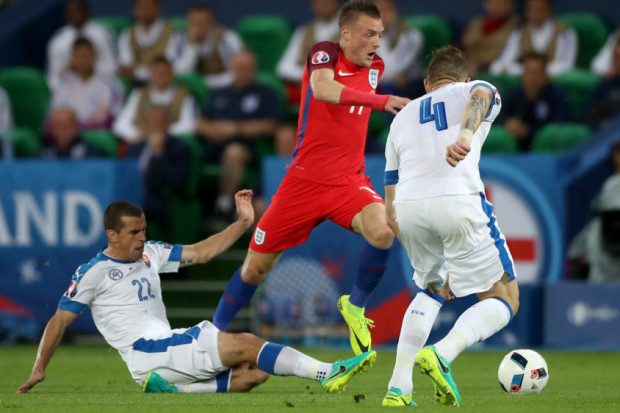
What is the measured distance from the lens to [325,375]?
670cm

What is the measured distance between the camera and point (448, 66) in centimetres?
635

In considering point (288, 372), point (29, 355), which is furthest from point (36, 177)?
point (288, 372)

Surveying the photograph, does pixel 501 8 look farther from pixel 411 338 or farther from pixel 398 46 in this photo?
pixel 411 338

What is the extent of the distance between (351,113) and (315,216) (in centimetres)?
77

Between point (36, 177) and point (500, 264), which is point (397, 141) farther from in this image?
point (36, 177)

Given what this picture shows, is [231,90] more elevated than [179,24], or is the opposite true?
[179,24]

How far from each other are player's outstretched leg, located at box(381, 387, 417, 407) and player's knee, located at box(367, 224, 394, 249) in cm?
187

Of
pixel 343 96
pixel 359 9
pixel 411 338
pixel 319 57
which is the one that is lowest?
pixel 411 338

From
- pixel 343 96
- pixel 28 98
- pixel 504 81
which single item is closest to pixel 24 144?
pixel 28 98

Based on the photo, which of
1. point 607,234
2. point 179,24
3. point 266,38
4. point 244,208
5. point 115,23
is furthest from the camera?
point 115,23

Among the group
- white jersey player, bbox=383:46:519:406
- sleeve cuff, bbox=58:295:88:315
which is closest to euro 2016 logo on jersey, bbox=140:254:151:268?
sleeve cuff, bbox=58:295:88:315

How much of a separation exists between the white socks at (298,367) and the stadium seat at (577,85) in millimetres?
6714

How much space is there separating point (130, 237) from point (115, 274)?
25cm

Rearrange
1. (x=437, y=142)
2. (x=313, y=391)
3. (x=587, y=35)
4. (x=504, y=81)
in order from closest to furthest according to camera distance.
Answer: (x=437, y=142), (x=313, y=391), (x=504, y=81), (x=587, y=35)
